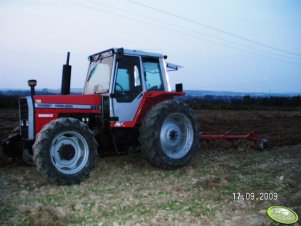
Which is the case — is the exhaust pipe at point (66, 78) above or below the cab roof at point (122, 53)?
below

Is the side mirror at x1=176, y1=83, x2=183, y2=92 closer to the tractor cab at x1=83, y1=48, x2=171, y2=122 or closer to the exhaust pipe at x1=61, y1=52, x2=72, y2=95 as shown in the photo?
the tractor cab at x1=83, y1=48, x2=171, y2=122

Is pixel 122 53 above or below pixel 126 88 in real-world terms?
above

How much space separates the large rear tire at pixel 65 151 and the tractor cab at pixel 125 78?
0.98 metres

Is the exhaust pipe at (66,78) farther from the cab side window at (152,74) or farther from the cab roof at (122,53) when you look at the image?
the cab side window at (152,74)

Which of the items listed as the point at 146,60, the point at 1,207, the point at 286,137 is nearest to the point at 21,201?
the point at 1,207

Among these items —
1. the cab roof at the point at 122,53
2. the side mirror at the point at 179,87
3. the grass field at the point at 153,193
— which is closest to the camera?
the grass field at the point at 153,193

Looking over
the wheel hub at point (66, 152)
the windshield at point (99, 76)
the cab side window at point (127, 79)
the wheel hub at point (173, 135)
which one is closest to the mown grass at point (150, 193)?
the wheel hub at point (66, 152)

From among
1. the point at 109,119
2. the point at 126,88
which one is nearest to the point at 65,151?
the point at 109,119

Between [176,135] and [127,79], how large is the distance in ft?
4.95

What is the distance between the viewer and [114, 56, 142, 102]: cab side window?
7.05 meters

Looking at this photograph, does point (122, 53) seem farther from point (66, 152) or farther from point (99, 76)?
point (66, 152)

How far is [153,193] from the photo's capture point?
222 inches

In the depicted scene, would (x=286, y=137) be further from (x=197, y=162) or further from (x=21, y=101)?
(x=21, y=101)

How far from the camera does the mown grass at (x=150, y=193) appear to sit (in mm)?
4582
